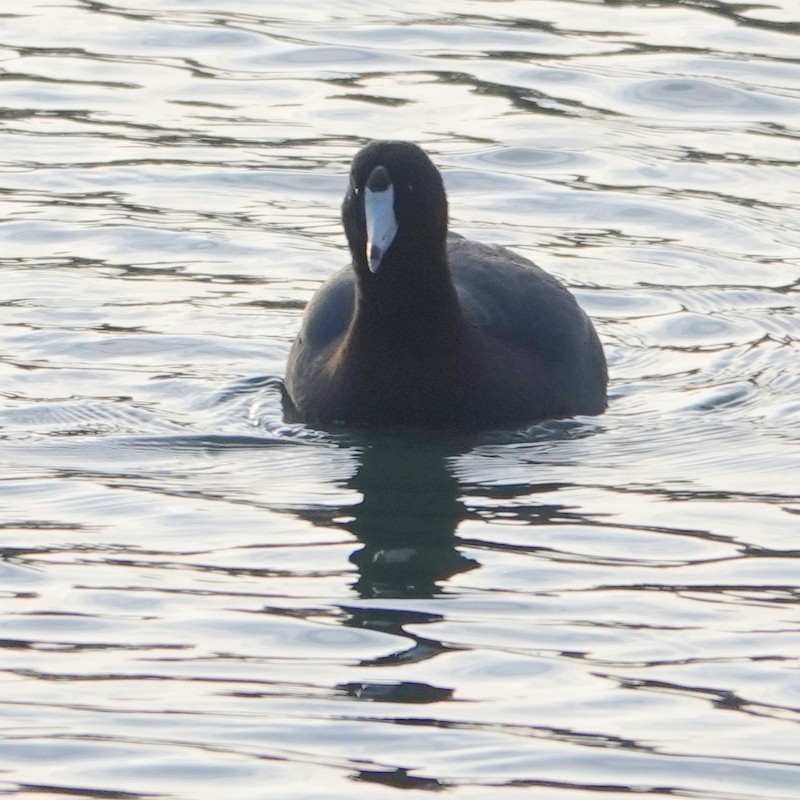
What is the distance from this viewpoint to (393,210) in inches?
329

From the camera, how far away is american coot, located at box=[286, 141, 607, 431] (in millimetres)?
8406

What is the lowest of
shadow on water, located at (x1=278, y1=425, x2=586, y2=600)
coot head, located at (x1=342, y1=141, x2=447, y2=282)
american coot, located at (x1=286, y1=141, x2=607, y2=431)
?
shadow on water, located at (x1=278, y1=425, x2=586, y2=600)

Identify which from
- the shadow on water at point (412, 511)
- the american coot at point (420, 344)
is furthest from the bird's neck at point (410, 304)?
the shadow on water at point (412, 511)

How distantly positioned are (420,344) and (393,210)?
0.58 meters

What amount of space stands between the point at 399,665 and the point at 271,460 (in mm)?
2327

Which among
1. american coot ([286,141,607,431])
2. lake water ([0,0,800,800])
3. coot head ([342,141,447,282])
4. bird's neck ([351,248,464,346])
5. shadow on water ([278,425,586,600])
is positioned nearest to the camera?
lake water ([0,0,800,800])

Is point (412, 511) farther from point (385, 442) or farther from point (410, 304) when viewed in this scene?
point (410, 304)

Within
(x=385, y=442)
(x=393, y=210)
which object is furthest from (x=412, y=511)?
(x=393, y=210)

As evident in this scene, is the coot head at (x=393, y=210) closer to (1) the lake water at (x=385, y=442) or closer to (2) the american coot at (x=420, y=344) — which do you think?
(2) the american coot at (x=420, y=344)

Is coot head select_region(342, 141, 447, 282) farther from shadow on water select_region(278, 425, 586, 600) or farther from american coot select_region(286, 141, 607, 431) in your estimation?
shadow on water select_region(278, 425, 586, 600)

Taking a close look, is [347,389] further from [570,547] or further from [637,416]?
[570,547]

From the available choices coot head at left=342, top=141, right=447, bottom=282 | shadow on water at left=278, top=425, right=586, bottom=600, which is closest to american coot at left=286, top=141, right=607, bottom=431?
coot head at left=342, top=141, right=447, bottom=282

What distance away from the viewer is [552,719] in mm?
5680

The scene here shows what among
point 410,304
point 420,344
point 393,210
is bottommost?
point 420,344
